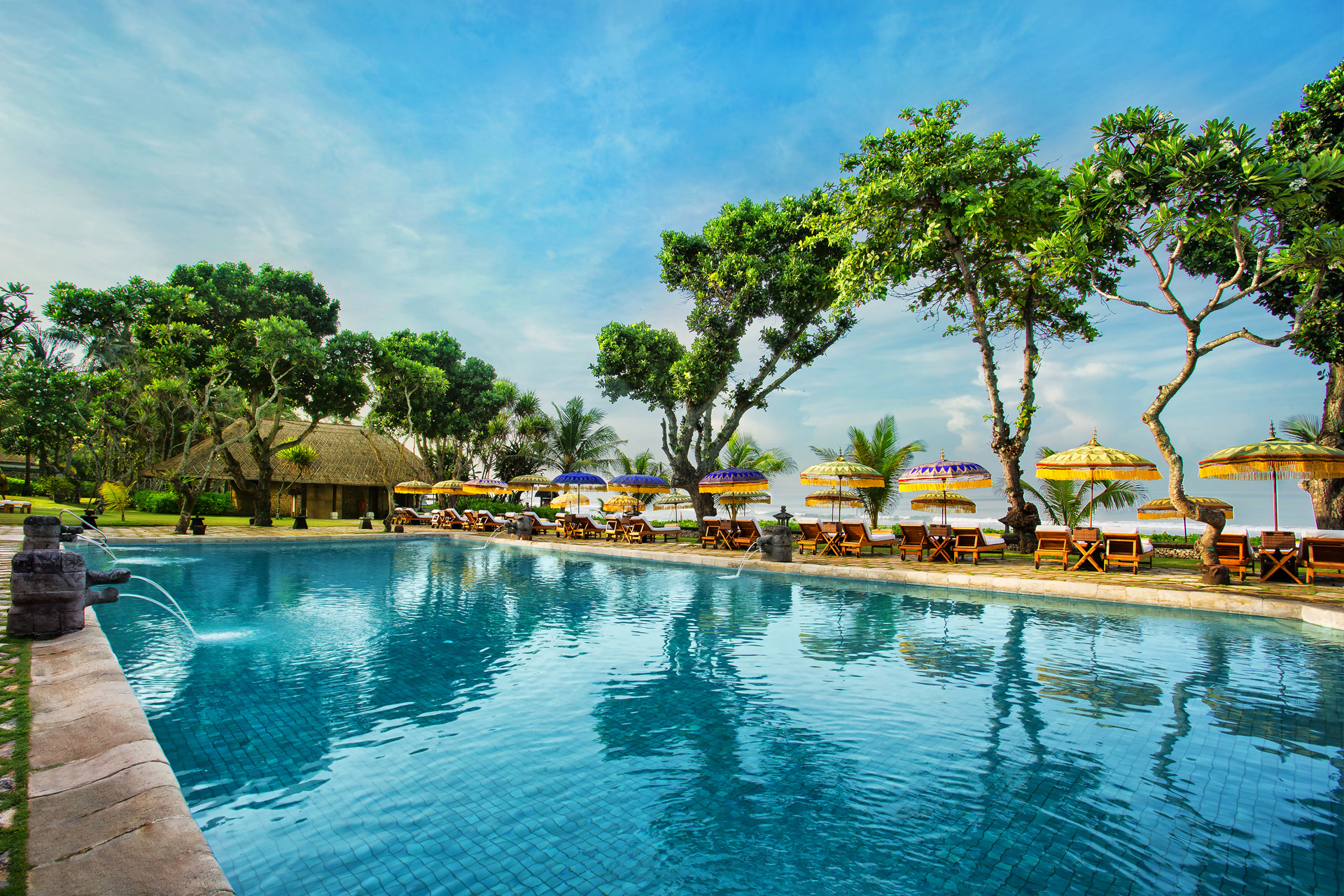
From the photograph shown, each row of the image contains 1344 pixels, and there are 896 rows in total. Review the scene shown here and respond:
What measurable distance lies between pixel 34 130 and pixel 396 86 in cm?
806

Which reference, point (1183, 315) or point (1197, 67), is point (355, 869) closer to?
point (1183, 315)

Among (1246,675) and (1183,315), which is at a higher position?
(1183,315)

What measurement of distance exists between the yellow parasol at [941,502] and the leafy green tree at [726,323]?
5.65 m

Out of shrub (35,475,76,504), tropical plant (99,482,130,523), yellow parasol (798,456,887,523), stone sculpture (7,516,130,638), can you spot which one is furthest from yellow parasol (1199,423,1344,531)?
shrub (35,475,76,504)

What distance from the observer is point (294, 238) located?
19672 millimetres

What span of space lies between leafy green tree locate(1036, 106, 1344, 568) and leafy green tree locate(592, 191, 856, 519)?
26.9 ft

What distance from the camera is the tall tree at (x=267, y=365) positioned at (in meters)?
21.8

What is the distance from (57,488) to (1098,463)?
40.9 meters

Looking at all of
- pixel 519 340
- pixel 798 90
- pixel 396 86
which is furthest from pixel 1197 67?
pixel 519 340

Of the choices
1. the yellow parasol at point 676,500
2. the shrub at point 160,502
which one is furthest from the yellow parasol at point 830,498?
the shrub at point 160,502

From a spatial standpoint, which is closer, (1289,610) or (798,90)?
(1289,610)

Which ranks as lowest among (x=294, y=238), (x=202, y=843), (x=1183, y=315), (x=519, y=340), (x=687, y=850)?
(x=687, y=850)

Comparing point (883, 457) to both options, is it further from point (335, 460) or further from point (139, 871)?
point (335, 460)

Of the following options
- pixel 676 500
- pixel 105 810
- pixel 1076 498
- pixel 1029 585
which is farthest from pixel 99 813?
pixel 1076 498
